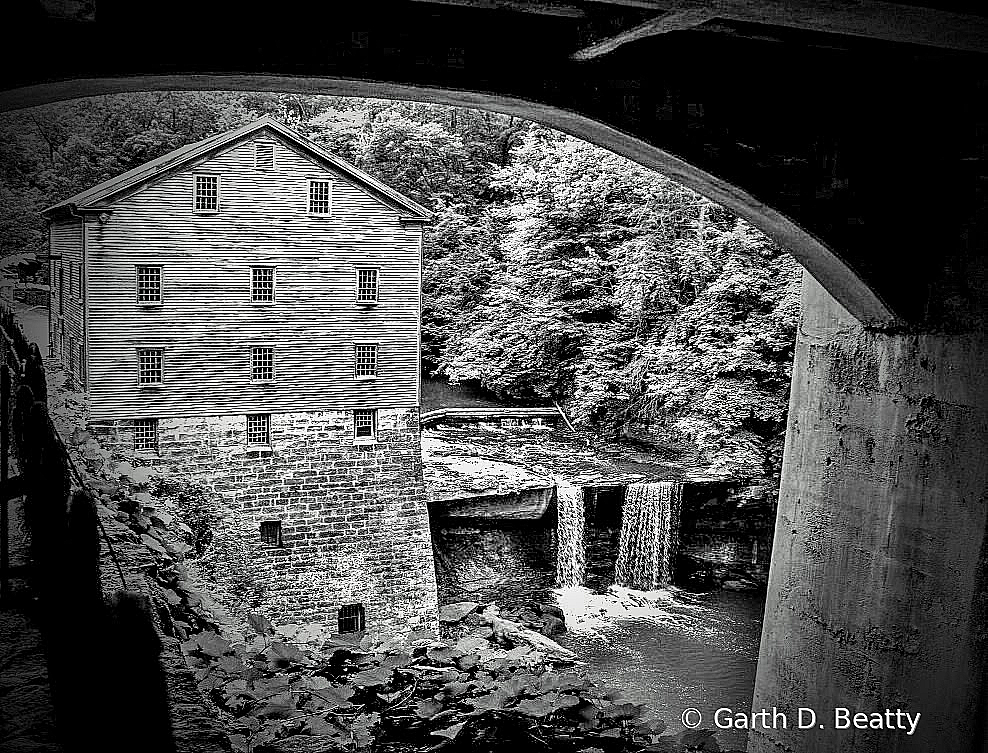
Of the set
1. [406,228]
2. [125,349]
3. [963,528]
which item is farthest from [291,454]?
[963,528]

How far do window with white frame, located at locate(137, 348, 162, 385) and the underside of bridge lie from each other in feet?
23.4

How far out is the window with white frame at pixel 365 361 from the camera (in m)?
9.30

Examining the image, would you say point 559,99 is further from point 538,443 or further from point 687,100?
point 538,443

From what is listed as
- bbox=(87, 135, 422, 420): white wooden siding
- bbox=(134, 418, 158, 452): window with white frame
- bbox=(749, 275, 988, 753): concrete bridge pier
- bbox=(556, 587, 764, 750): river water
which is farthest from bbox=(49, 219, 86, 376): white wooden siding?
bbox=(749, 275, 988, 753): concrete bridge pier

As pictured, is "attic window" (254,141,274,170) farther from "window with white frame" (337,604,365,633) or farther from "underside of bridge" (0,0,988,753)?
"underside of bridge" (0,0,988,753)

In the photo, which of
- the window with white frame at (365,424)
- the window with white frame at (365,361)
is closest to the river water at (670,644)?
the window with white frame at (365,424)

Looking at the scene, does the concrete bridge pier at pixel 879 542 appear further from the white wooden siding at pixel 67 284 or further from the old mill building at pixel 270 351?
the white wooden siding at pixel 67 284

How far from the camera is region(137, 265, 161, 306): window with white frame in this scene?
27.2ft

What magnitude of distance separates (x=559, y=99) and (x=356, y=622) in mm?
8407

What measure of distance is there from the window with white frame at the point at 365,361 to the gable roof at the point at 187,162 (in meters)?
1.90

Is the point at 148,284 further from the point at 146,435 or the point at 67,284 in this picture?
the point at 146,435

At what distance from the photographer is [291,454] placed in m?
8.98

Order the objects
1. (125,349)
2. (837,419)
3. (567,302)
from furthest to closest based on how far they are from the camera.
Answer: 1. (567,302)
2. (125,349)
3. (837,419)

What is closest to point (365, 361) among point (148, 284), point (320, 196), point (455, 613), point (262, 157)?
point (320, 196)
